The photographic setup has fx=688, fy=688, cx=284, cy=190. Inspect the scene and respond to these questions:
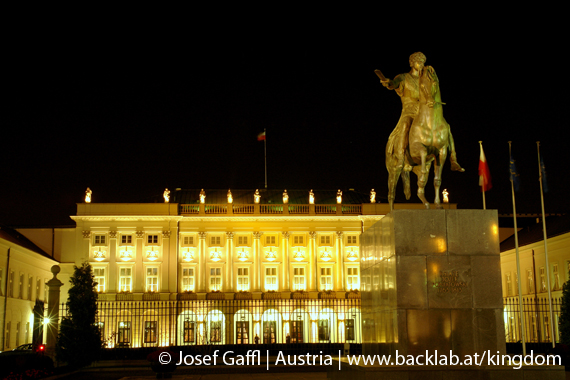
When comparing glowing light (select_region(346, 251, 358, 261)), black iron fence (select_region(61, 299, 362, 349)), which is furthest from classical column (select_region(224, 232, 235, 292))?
glowing light (select_region(346, 251, 358, 261))

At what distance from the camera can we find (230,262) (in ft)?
202

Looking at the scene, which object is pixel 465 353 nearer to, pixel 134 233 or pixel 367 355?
pixel 367 355

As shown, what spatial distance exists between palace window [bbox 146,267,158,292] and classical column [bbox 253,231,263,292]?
8.64 metres

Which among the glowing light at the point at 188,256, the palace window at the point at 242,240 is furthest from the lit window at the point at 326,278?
the glowing light at the point at 188,256

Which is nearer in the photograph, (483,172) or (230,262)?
(483,172)

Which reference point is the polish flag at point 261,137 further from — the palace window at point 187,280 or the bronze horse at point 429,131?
the bronze horse at point 429,131

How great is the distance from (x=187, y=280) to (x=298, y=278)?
9.86 meters

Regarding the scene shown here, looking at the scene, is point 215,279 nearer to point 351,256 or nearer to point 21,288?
point 351,256

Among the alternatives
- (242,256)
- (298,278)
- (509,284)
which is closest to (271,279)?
(298,278)

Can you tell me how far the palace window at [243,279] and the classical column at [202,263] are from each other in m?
3.13

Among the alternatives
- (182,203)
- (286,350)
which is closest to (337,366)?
(286,350)

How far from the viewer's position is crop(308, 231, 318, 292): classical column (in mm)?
60969

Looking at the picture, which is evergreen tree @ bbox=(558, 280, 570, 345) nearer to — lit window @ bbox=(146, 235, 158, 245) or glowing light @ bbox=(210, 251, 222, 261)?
glowing light @ bbox=(210, 251, 222, 261)

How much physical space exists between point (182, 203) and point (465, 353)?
5446cm
